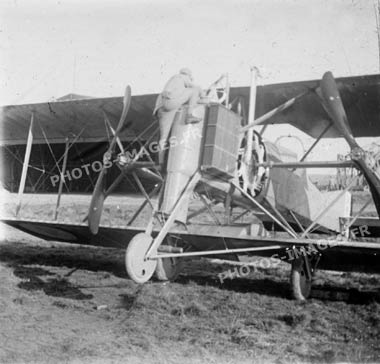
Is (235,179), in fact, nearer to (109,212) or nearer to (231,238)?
(231,238)

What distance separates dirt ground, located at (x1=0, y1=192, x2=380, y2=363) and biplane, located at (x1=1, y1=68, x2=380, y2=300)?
532 mm

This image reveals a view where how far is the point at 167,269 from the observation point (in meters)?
7.73

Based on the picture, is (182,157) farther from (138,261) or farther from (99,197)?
(99,197)

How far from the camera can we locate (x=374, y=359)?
3.89 m

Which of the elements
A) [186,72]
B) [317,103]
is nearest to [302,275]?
[317,103]

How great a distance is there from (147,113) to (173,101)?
2835 mm

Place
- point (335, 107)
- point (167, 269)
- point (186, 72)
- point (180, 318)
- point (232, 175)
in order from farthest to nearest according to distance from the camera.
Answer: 1. point (167, 269)
2. point (232, 175)
3. point (186, 72)
4. point (335, 107)
5. point (180, 318)

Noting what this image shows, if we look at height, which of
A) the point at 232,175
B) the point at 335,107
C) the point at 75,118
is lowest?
the point at 232,175

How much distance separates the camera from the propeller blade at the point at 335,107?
20.4 ft

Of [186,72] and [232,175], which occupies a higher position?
[186,72]

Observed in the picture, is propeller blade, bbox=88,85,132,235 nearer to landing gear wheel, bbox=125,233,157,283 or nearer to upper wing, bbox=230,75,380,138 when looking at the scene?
upper wing, bbox=230,75,380,138

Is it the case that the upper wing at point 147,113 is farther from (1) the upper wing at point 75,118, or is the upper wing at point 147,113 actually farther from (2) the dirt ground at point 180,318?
(2) the dirt ground at point 180,318

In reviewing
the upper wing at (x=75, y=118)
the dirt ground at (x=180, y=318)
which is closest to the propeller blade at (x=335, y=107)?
the dirt ground at (x=180, y=318)

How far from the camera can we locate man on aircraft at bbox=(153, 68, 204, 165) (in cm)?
621
